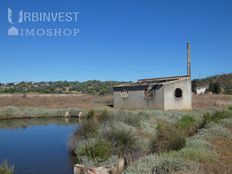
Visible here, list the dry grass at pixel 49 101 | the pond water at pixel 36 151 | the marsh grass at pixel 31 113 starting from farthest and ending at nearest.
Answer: the dry grass at pixel 49 101 < the marsh grass at pixel 31 113 < the pond water at pixel 36 151

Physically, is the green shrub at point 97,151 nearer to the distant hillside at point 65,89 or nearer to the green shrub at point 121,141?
the green shrub at point 121,141

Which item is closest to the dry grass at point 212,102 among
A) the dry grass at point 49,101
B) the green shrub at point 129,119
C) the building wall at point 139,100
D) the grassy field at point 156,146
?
the building wall at point 139,100

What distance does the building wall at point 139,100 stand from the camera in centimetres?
2590

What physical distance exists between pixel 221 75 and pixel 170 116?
220 feet

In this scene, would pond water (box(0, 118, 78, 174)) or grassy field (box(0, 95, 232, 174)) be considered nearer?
grassy field (box(0, 95, 232, 174))

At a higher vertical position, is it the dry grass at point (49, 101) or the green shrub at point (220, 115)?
the dry grass at point (49, 101)

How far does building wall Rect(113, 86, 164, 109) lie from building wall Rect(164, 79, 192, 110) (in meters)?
0.43

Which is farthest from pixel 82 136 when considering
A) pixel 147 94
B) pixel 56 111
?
pixel 56 111

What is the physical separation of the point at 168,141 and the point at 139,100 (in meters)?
18.9

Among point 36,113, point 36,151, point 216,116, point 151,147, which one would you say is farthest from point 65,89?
point 151,147

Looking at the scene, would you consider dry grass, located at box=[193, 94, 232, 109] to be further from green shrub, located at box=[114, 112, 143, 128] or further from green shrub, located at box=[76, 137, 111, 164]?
green shrub, located at box=[76, 137, 111, 164]

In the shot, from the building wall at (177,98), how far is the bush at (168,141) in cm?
1606

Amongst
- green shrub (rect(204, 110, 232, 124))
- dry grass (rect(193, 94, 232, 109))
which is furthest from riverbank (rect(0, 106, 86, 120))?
green shrub (rect(204, 110, 232, 124))

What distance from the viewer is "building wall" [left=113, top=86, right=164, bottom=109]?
25898 mm
